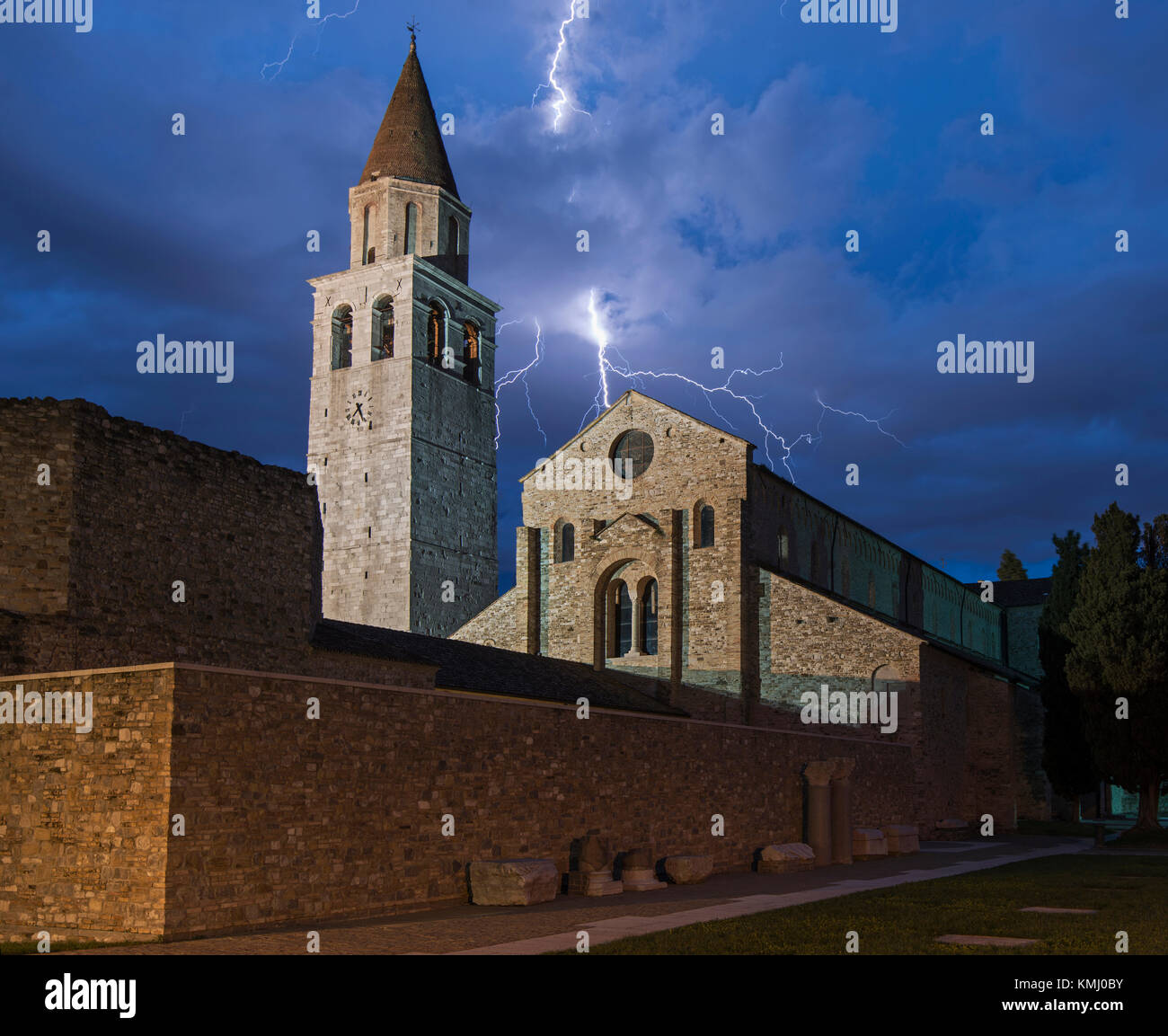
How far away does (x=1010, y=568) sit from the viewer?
78875 mm

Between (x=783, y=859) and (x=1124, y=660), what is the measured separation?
14.1 meters

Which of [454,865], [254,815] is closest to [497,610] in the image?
[454,865]

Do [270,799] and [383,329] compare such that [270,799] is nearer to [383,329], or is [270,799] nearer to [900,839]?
[900,839]

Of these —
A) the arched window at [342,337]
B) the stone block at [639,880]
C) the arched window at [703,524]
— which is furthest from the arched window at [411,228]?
the stone block at [639,880]

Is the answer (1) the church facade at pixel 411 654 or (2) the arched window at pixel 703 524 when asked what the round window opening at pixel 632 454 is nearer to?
(1) the church facade at pixel 411 654

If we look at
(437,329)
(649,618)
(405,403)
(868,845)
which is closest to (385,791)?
(868,845)

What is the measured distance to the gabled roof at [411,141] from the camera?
48.8 metres

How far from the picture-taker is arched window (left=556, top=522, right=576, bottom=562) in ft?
122

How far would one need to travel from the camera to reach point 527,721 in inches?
672

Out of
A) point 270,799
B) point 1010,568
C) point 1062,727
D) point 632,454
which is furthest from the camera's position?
point 1010,568

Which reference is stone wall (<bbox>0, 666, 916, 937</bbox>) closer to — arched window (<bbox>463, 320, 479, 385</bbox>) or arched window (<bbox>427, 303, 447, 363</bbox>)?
arched window (<bbox>427, 303, 447, 363</bbox>)

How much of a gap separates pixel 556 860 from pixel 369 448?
104ft
